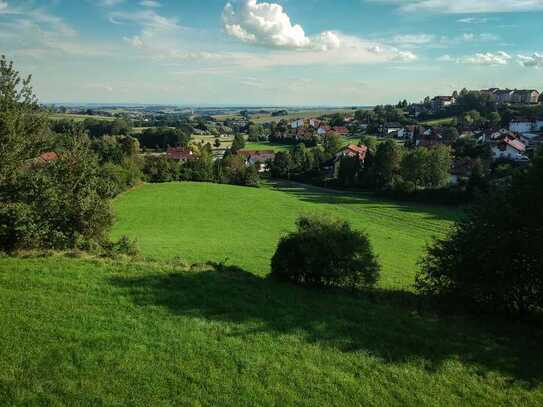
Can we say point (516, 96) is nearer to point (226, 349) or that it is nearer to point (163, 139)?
point (163, 139)

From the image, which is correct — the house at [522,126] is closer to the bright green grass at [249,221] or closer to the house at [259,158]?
the house at [259,158]

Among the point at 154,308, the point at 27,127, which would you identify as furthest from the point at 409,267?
the point at 27,127

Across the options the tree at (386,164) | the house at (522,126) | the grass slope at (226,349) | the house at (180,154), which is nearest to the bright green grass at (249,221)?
the tree at (386,164)

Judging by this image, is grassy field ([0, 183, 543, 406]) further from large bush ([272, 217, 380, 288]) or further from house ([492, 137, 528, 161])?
house ([492, 137, 528, 161])

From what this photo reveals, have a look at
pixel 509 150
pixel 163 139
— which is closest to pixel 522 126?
pixel 509 150

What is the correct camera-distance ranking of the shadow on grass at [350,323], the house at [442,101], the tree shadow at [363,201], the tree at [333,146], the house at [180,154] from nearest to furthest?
the shadow on grass at [350,323]
the tree shadow at [363,201]
the house at [180,154]
the tree at [333,146]
the house at [442,101]

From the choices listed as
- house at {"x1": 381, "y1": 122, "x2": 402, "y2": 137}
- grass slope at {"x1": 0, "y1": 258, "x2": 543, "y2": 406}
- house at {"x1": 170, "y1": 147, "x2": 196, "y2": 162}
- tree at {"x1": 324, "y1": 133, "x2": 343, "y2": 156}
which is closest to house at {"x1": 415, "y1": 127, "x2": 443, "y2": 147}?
tree at {"x1": 324, "y1": 133, "x2": 343, "y2": 156}
